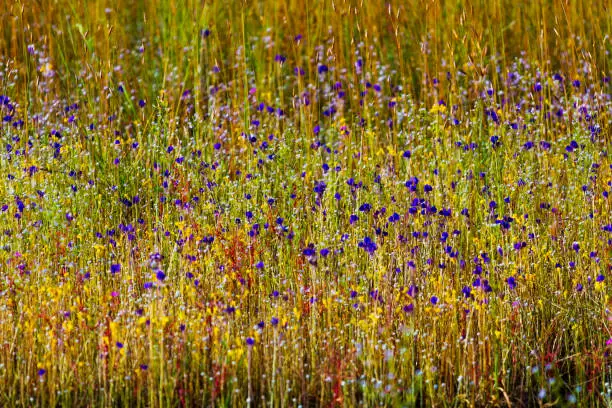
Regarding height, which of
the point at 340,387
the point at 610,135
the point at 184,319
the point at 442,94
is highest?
the point at 442,94

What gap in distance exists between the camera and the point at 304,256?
141 inches

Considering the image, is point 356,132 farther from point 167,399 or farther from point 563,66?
point 167,399

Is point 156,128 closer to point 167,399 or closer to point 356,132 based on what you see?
point 356,132

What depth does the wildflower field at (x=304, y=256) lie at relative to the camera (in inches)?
114

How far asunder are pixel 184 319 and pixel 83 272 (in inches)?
19.1

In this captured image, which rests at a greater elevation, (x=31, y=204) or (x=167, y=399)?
(x=31, y=204)

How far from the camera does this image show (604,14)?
19.0ft

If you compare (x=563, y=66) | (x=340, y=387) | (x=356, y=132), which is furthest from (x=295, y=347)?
(x=563, y=66)

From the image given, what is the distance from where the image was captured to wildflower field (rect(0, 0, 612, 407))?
9.52ft

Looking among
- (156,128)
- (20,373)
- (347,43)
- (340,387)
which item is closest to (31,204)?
(156,128)

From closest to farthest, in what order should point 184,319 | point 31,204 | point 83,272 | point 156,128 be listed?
1. point 184,319
2. point 83,272
3. point 31,204
4. point 156,128

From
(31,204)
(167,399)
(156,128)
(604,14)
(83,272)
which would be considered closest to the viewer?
(167,399)

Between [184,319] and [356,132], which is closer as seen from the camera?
[184,319]

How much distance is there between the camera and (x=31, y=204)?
3.98 m
